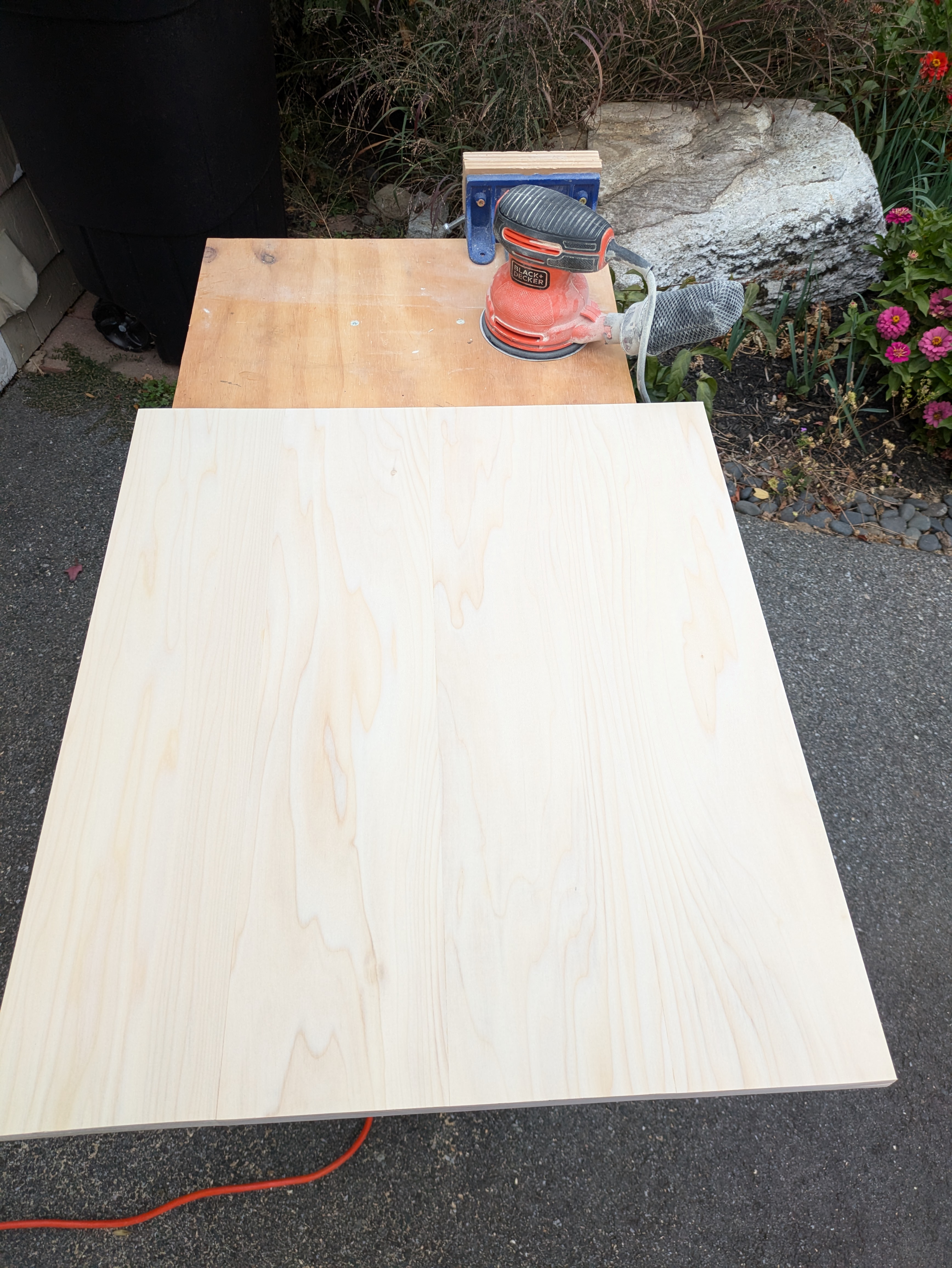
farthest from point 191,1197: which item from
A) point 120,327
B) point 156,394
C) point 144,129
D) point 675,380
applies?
point 120,327

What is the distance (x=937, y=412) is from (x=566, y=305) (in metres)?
1.43

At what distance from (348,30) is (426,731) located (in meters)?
2.71

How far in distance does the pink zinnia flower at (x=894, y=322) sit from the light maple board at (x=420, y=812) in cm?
141

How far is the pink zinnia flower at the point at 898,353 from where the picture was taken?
7.11 ft

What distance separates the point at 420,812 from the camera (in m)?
0.88

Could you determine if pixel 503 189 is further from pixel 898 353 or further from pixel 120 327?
pixel 120 327

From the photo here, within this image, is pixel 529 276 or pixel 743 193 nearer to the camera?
pixel 529 276

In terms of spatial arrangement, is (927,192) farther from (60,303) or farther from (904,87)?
(60,303)

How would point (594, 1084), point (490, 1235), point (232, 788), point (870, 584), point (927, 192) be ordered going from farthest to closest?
point (927, 192) → point (870, 584) → point (490, 1235) → point (232, 788) → point (594, 1084)

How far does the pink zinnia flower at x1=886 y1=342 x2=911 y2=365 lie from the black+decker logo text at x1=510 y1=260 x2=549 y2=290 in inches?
54.4

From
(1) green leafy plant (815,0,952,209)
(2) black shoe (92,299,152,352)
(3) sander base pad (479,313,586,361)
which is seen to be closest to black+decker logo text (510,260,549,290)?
(3) sander base pad (479,313,586,361)

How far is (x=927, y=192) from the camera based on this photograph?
7.90ft

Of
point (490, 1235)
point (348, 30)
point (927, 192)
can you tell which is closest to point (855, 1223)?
point (490, 1235)

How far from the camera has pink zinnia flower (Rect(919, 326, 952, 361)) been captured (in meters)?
2.11
